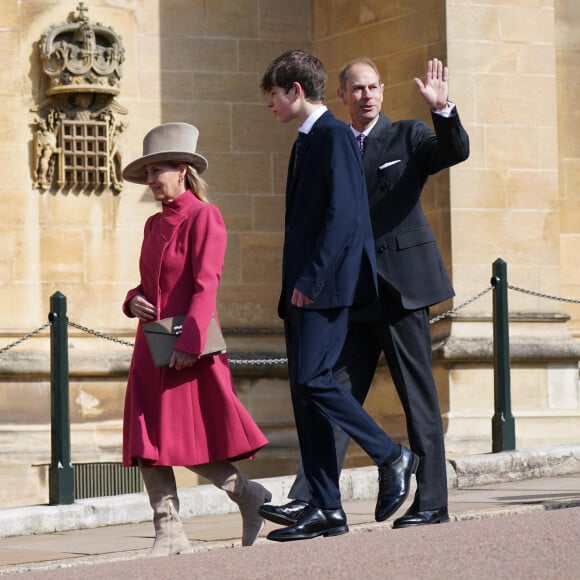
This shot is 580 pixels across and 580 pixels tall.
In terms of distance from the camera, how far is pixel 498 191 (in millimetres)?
11102

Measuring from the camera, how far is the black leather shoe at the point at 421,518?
21.1 feet

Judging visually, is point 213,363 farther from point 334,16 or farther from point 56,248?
point 334,16

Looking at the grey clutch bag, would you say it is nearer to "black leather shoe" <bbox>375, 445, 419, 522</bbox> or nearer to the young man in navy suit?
the young man in navy suit

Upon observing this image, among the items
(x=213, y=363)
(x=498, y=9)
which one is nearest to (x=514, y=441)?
(x=498, y=9)

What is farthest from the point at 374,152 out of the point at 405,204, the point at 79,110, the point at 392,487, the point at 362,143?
the point at 79,110

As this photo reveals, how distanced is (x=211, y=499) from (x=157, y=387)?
7.04 ft

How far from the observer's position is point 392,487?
6203mm

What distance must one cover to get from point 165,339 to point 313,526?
35.1 inches

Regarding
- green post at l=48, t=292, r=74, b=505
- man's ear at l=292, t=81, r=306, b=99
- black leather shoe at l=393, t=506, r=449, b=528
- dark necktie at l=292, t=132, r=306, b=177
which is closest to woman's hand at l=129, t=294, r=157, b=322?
dark necktie at l=292, t=132, r=306, b=177

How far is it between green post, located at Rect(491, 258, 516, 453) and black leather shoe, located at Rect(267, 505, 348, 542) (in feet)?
12.3

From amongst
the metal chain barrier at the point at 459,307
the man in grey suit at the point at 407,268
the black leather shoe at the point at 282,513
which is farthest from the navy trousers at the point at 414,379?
the metal chain barrier at the point at 459,307

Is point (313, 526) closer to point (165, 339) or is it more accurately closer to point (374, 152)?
point (165, 339)

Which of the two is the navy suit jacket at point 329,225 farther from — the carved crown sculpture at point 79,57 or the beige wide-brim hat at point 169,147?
the carved crown sculpture at point 79,57

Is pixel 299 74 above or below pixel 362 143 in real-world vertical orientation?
above
